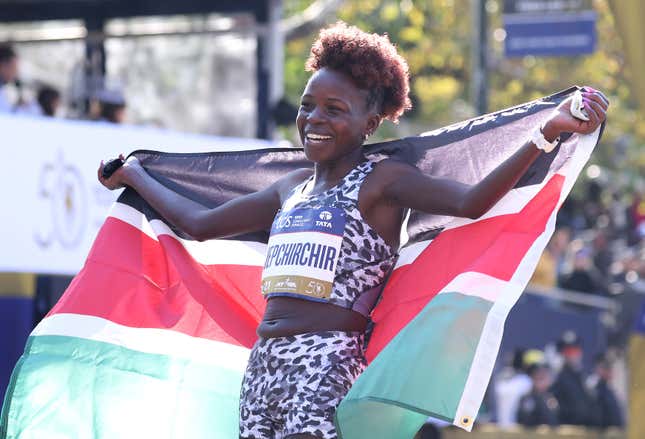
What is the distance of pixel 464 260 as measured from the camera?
5.25 meters

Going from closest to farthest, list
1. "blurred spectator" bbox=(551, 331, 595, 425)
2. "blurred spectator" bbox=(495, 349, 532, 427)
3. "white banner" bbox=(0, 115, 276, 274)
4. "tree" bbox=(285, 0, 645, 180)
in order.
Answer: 1. "white banner" bbox=(0, 115, 276, 274)
2. "blurred spectator" bbox=(551, 331, 595, 425)
3. "blurred spectator" bbox=(495, 349, 532, 427)
4. "tree" bbox=(285, 0, 645, 180)

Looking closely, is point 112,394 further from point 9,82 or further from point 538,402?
point 538,402

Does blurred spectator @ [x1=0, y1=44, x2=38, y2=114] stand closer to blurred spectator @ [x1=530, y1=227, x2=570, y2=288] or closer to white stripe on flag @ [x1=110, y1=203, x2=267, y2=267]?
white stripe on flag @ [x1=110, y1=203, x2=267, y2=267]

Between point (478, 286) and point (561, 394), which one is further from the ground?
point (478, 286)

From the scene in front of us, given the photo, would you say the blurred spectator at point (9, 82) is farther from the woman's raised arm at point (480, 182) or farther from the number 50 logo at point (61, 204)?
the woman's raised arm at point (480, 182)

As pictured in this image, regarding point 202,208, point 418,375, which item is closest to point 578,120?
point 418,375

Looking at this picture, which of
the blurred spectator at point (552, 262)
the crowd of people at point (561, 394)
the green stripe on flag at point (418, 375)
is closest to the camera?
the green stripe on flag at point (418, 375)

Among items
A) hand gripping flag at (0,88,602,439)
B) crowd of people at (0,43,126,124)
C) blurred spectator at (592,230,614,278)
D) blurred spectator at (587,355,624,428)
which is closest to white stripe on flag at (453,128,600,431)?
hand gripping flag at (0,88,602,439)

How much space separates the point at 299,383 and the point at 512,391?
12.4m

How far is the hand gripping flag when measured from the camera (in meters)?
4.86

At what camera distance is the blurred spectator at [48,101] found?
38.7ft

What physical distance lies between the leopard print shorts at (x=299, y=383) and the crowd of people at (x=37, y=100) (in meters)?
6.45

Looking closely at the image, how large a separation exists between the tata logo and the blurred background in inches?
194

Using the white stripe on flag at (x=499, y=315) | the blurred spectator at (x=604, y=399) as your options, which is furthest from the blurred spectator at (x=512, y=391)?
the white stripe on flag at (x=499, y=315)
